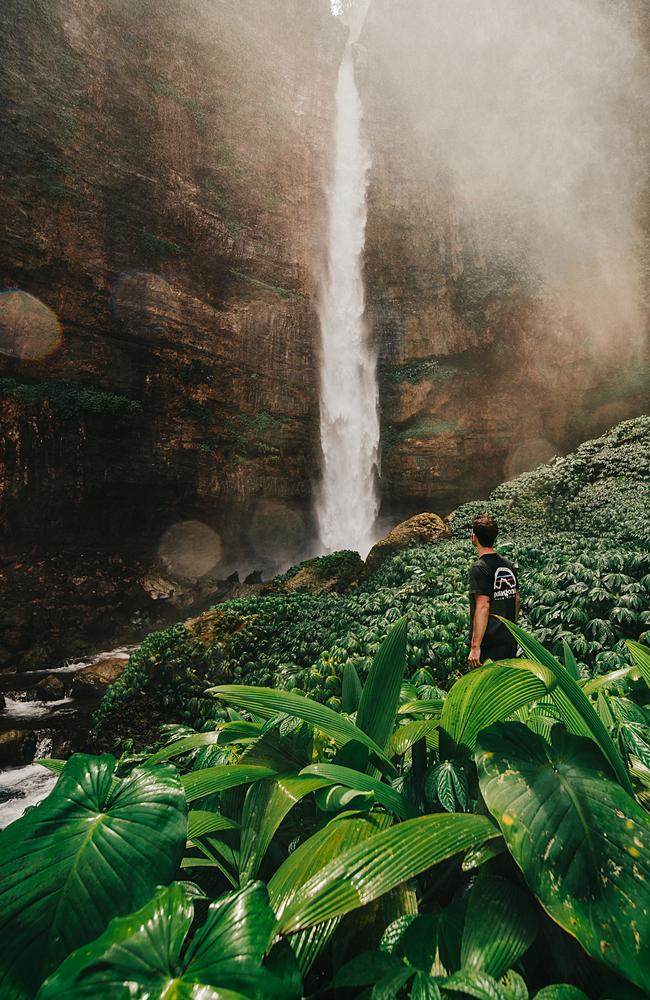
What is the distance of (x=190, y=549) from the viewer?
48.8 ft

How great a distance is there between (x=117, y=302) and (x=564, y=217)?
16568 millimetres

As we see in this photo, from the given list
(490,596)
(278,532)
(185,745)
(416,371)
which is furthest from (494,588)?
(416,371)

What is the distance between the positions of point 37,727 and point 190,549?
8914 mm

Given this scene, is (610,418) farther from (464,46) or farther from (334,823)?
(464,46)

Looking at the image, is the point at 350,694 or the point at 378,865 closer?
the point at 378,865

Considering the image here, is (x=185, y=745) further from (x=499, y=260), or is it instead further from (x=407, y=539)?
(x=499, y=260)

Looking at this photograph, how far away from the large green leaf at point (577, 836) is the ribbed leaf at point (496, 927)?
0.25 feet

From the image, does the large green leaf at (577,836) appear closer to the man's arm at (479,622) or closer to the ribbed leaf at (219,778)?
the ribbed leaf at (219,778)

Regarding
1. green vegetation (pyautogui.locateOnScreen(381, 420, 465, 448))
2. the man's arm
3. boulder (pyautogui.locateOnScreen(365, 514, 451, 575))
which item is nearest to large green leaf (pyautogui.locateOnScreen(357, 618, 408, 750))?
the man's arm

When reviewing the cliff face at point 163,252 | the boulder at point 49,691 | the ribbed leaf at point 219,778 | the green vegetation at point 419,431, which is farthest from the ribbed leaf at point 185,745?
the green vegetation at point 419,431

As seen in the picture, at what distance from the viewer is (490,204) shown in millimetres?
16922

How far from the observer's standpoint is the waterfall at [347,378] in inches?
626

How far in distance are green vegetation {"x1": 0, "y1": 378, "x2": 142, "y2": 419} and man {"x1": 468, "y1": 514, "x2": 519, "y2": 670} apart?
43.3 ft

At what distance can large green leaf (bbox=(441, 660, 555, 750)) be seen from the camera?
0.79 metres
